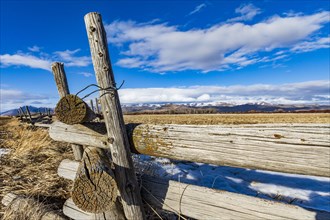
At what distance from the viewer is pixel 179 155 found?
6.03 ft

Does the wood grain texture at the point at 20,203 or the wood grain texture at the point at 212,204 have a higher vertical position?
the wood grain texture at the point at 212,204

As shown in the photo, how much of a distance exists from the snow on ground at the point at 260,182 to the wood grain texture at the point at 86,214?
122cm

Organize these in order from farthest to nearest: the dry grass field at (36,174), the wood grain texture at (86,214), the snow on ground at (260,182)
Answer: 1. the dry grass field at (36,174)
2. the snow on ground at (260,182)
3. the wood grain texture at (86,214)

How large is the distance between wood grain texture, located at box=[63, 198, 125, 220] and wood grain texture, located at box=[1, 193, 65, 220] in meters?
0.17

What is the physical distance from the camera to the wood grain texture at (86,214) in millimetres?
2259

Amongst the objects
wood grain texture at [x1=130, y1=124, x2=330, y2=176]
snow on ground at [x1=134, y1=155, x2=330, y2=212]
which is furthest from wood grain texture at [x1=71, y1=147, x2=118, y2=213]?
snow on ground at [x1=134, y1=155, x2=330, y2=212]

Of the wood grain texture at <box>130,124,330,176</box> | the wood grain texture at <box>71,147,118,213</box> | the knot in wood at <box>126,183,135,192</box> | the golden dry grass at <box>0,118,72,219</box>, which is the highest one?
the wood grain texture at <box>130,124,330,176</box>

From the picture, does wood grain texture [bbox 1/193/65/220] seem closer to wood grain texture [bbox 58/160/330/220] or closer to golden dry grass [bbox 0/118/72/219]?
golden dry grass [bbox 0/118/72/219]

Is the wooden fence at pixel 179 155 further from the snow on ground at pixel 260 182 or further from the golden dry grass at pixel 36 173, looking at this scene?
the golden dry grass at pixel 36 173

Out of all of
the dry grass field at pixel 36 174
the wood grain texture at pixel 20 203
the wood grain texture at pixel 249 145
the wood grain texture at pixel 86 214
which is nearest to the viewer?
the wood grain texture at pixel 249 145

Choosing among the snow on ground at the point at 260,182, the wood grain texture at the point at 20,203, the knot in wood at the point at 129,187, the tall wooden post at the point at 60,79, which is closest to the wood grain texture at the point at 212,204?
the knot in wood at the point at 129,187

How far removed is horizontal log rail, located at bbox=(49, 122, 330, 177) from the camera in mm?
1298

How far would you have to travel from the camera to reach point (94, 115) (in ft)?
7.14

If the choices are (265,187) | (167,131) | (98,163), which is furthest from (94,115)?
(265,187)
